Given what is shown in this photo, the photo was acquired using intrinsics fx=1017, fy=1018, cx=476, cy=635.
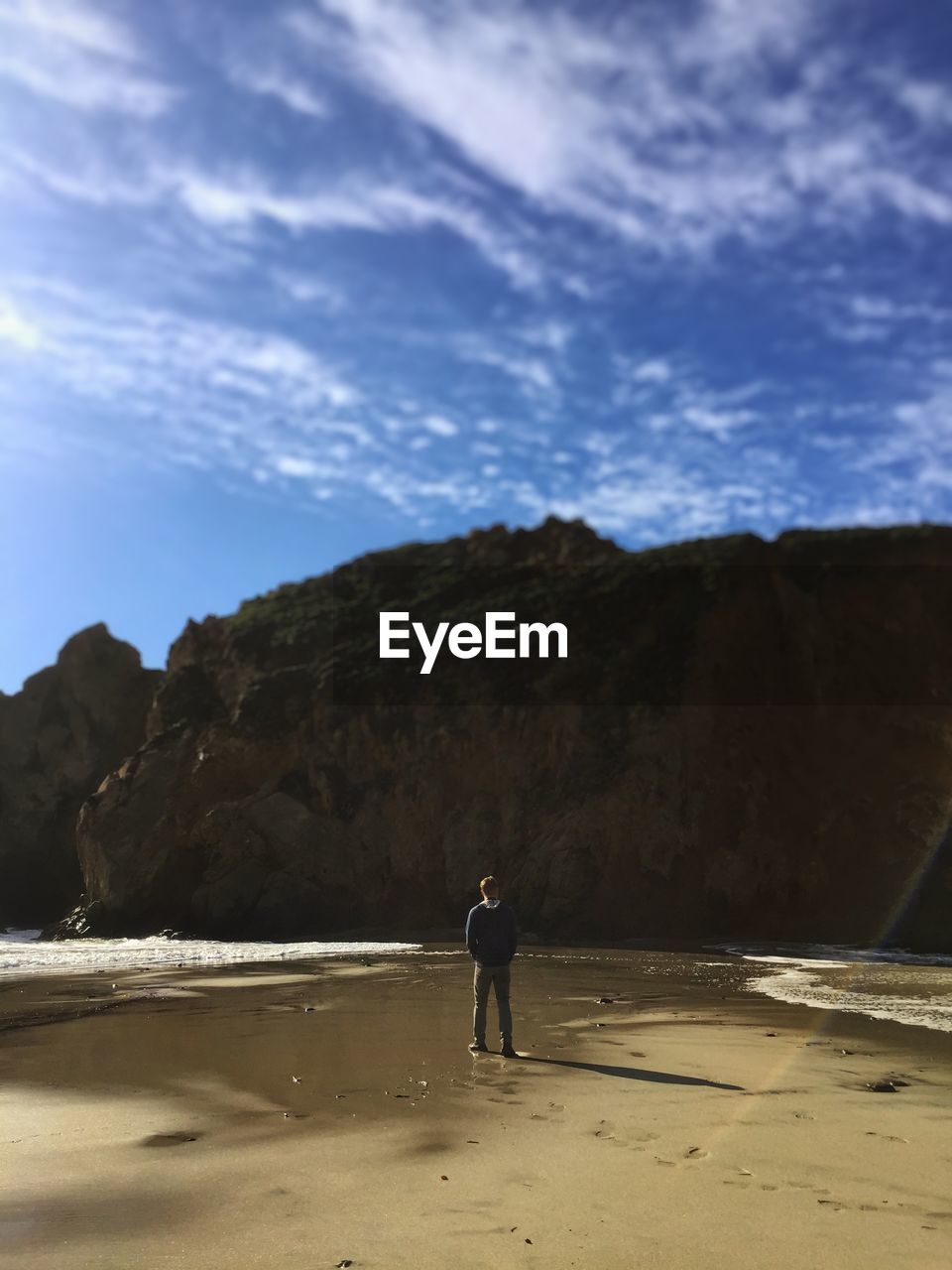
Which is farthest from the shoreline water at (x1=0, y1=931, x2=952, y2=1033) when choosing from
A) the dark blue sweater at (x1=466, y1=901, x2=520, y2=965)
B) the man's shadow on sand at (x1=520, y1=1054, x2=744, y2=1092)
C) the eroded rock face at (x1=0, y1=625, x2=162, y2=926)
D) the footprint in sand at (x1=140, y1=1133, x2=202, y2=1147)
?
the eroded rock face at (x1=0, y1=625, x2=162, y2=926)

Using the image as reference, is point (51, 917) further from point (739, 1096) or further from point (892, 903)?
point (739, 1096)

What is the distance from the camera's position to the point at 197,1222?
13.5 feet

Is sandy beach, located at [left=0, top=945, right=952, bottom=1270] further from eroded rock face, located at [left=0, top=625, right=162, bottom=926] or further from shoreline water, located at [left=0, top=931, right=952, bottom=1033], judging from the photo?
eroded rock face, located at [left=0, top=625, right=162, bottom=926]

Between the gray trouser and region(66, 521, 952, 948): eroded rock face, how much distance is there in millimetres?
18350

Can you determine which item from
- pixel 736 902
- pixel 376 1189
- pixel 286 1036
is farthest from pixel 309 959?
pixel 376 1189

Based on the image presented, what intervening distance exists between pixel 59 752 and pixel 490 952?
45110 millimetres

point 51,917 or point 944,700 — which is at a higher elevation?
point 944,700

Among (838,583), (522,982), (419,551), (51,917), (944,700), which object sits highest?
(419,551)

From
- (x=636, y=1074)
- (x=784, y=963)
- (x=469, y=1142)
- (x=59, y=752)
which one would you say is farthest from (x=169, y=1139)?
(x=59, y=752)

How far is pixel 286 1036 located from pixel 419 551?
139 feet

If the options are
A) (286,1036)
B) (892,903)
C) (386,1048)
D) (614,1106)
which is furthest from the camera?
(892,903)

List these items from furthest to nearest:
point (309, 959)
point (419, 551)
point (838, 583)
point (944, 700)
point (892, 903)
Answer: point (419, 551) < point (838, 583) < point (944, 700) < point (892, 903) < point (309, 959)

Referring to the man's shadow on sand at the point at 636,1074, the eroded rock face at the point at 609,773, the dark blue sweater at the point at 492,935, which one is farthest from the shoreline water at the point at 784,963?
the dark blue sweater at the point at 492,935

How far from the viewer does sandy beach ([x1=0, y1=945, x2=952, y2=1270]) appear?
3898 millimetres
